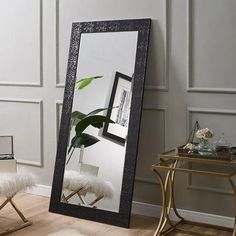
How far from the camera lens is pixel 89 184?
12.7ft

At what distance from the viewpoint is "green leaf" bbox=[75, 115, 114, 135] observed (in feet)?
12.8

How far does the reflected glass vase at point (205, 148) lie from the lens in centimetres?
325

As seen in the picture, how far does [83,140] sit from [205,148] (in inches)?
45.1

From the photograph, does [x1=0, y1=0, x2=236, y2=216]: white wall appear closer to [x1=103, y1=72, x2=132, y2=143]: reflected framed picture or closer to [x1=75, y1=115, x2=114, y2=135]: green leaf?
[x1=103, y1=72, x2=132, y2=143]: reflected framed picture

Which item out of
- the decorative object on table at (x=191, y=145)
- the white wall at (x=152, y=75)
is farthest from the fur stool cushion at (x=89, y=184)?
the decorative object on table at (x=191, y=145)

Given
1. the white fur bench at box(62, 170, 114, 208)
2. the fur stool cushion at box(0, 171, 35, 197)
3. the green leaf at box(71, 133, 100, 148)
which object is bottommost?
the white fur bench at box(62, 170, 114, 208)

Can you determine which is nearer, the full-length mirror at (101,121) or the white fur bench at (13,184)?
the white fur bench at (13,184)

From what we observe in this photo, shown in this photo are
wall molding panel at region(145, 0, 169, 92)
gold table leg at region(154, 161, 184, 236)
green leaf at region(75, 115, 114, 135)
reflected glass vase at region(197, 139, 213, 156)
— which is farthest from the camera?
green leaf at region(75, 115, 114, 135)

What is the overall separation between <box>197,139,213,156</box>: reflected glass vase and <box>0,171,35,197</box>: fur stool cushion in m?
1.30

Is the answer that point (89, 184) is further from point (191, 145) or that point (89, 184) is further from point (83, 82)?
point (191, 145)

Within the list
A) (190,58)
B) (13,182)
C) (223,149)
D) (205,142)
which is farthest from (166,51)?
(13,182)

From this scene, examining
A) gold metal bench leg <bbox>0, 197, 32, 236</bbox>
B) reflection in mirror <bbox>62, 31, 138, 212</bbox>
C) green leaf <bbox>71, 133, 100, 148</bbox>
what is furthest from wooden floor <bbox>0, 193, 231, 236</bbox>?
green leaf <bbox>71, 133, 100, 148</bbox>

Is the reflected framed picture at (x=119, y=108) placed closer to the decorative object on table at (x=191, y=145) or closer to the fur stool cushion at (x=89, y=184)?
the fur stool cushion at (x=89, y=184)

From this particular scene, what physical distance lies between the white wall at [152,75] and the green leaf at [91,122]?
34cm
